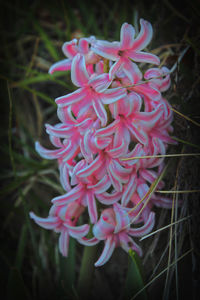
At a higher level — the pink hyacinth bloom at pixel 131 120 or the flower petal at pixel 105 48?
the flower petal at pixel 105 48

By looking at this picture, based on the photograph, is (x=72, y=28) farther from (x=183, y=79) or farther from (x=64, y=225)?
(x=64, y=225)

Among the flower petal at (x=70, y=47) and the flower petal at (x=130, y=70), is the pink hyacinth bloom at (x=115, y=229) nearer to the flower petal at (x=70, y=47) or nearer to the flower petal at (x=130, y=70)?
the flower petal at (x=130, y=70)

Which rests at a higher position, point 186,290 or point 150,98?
point 150,98

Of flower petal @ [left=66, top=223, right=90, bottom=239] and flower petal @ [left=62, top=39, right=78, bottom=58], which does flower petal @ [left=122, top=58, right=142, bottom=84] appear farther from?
flower petal @ [left=66, top=223, right=90, bottom=239]

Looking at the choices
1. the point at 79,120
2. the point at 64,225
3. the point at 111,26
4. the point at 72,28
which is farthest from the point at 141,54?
the point at 72,28

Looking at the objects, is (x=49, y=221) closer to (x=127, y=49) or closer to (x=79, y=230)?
(x=79, y=230)

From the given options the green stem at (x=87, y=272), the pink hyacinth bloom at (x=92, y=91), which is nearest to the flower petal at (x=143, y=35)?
the pink hyacinth bloom at (x=92, y=91)

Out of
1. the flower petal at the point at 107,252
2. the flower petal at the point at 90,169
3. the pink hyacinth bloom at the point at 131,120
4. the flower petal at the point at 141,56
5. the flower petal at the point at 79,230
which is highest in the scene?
the flower petal at the point at 141,56
